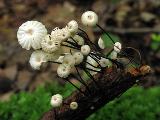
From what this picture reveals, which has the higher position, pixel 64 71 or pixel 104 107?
pixel 64 71

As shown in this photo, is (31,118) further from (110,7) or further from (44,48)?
(110,7)

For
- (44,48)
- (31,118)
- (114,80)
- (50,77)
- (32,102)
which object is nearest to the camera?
(44,48)

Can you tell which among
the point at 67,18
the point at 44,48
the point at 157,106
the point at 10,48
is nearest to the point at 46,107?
the point at 157,106

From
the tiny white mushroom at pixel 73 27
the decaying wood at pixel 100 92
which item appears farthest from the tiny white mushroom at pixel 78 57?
the decaying wood at pixel 100 92

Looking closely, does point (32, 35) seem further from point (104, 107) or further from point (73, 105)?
point (104, 107)

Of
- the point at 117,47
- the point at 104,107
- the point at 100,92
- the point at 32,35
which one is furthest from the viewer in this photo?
the point at 104,107

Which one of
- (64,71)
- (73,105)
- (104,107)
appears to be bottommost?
(104,107)

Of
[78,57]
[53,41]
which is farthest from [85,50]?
[53,41]

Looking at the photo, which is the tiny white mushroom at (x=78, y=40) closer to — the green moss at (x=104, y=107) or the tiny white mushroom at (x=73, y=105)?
the tiny white mushroom at (x=73, y=105)
